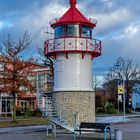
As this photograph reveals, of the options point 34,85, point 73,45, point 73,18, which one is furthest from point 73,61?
point 34,85

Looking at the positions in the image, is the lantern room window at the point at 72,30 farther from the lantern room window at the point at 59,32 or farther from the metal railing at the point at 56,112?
the metal railing at the point at 56,112

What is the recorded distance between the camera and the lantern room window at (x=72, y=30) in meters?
29.0

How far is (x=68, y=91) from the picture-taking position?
95.0 feet

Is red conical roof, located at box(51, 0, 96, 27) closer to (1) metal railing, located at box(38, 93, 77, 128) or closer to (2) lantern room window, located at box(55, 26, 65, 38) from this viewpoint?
(2) lantern room window, located at box(55, 26, 65, 38)

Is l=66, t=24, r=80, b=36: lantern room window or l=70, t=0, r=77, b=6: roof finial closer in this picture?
l=66, t=24, r=80, b=36: lantern room window

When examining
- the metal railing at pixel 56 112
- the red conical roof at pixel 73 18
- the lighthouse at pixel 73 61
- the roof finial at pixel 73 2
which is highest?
the roof finial at pixel 73 2

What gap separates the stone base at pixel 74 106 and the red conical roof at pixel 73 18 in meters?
4.78

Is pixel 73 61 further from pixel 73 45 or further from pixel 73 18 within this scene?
pixel 73 18

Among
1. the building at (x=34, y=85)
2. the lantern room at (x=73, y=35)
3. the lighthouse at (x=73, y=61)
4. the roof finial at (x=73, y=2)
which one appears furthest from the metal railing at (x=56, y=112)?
the roof finial at (x=73, y=2)

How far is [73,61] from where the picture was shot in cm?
2936

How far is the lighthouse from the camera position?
28.8 meters

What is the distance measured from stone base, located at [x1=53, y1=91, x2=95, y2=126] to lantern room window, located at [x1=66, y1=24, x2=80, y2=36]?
13.0ft

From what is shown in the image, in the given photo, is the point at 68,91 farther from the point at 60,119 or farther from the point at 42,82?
the point at 42,82

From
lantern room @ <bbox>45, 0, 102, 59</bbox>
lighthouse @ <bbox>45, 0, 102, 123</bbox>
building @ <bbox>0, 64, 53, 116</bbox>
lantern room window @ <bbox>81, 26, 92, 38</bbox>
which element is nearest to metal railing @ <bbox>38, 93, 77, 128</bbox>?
lighthouse @ <bbox>45, 0, 102, 123</bbox>
